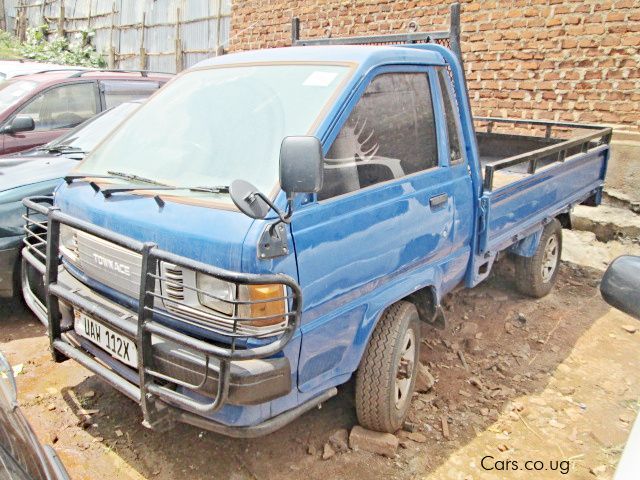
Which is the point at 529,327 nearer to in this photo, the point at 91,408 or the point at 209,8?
the point at 91,408

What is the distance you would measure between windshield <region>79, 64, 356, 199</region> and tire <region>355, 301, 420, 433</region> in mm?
1058

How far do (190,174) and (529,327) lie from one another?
10.5ft

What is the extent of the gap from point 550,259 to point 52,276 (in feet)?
14.0

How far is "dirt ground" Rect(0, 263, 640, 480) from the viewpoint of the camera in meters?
2.83

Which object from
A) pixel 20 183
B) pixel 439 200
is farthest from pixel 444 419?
pixel 20 183

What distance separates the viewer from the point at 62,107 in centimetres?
602

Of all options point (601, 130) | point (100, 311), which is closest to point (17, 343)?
point (100, 311)

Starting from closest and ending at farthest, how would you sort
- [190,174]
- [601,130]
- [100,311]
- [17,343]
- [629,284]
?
[629,284]
[100,311]
[190,174]
[17,343]
[601,130]

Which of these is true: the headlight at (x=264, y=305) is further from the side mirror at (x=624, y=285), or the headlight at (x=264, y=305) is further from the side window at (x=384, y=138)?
the side mirror at (x=624, y=285)

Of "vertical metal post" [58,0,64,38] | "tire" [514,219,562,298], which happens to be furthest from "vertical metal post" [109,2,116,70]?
"tire" [514,219,562,298]

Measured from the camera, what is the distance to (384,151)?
2.94 metres

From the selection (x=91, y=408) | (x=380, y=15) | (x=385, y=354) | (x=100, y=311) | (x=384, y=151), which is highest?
(x=380, y=15)

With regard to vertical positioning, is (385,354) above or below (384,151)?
below

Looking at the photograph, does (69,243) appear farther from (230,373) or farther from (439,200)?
→ (439,200)
